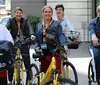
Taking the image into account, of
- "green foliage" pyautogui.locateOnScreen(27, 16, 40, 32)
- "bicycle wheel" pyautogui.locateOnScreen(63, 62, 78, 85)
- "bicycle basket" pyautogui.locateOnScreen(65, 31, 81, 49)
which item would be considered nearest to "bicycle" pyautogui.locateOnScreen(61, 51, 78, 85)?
"bicycle wheel" pyautogui.locateOnScreen(63, 62, 78, 85)

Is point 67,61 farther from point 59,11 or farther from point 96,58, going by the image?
point 59,11

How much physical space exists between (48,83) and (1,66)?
37.9 inches

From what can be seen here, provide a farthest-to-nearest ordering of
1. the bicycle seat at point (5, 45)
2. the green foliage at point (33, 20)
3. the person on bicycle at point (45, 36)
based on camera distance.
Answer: the green foliage at point (33, 20), the person on bicycle at point (45, 36), the bicycle seat at point (5, 45)

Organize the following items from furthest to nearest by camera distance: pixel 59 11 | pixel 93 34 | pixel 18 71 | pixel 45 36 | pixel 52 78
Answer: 1. pixel 59 11
2. pixel 18 71
3. pixel 93 34
4. pixel 45 36
5. pixel 52 78

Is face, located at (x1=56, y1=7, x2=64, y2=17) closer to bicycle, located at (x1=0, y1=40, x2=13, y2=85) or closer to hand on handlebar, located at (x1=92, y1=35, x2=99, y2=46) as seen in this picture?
hand on handlebar, located at (x1=92, y1=35, x2=99, y2=46)

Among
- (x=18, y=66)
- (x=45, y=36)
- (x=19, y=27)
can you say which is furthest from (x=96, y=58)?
(x=19, y=27)

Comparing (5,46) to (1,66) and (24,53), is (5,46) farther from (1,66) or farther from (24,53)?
(24,53)

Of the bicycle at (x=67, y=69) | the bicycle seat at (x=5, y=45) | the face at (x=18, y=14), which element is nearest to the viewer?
the bicycle seat at (x=5, y=45)

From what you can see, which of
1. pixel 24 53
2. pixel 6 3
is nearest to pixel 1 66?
pixel 24 53

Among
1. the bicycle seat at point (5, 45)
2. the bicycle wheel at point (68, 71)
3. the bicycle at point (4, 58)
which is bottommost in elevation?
the bicycle wheel at point (68, 71)

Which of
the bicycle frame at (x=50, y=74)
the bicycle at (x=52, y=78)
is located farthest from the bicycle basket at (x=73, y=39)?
the bicycle frame at (x=50, y=74)

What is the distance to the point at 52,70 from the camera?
5.49 metres

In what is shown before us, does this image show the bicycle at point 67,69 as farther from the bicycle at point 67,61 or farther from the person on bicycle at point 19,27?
the person on bicycle at point 19,27

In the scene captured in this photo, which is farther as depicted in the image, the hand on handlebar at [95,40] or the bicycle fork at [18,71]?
the bicycle fork at [18,71]
